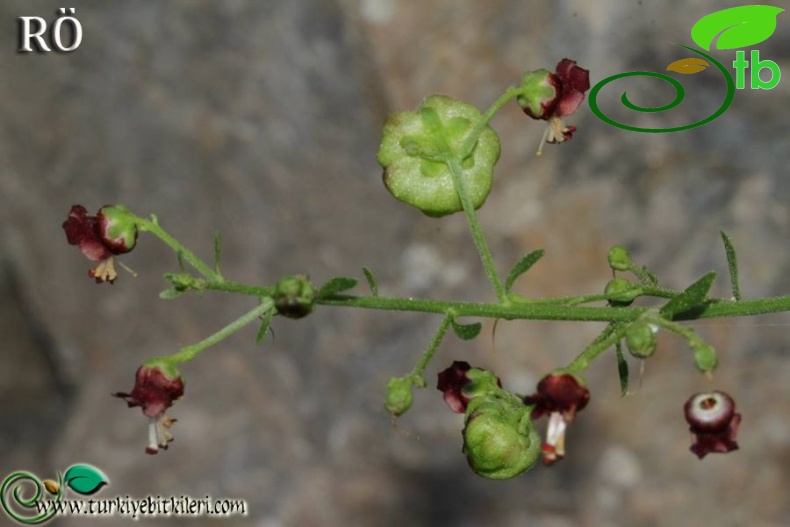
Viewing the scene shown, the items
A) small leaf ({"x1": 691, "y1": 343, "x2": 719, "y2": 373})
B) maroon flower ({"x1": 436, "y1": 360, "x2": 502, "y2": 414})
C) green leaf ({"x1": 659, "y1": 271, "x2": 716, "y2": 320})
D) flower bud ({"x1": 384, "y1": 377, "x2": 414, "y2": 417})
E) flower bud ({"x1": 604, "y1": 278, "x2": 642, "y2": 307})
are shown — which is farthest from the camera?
maroon flower ({"x1": 436, "y1": 360, "x2": 502, "y2": 414})

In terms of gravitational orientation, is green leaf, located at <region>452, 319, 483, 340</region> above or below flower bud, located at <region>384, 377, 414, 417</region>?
above

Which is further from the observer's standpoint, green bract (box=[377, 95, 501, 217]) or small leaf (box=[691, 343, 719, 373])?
green bract (box=[377, 95, 501, 217])

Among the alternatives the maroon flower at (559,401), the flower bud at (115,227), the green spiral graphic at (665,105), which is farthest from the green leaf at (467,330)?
the green spiral graphic at (665,105)

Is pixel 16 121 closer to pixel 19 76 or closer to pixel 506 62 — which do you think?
pixel 19 76

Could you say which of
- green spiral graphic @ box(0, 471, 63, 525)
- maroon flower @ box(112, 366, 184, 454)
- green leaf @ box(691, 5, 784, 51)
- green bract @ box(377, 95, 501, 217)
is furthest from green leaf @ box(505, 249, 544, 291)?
green spiral graphic @ box(0, 471, 63, 525)

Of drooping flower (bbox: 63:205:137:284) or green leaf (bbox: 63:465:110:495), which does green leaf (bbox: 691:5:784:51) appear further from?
green leaf (bbox: 63:465:110:495)

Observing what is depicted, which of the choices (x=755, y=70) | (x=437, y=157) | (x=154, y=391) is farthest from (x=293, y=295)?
(x=755, y=70)

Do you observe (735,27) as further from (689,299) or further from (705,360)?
(705,360)

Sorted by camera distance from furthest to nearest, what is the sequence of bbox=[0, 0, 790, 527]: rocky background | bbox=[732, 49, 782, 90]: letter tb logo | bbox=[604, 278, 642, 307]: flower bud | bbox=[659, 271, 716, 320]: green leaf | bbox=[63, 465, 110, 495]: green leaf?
bbox=[63, 465, 110, 495]: green leaf, bbox=[0, 0, 790, 527]: rocky background, bbox=[732, 49, 782, 90]: letter tb logo, bbox=[604, 278, 642, 307]: flower bud, bbox=[659, 271, 716, 320]: green leaf
